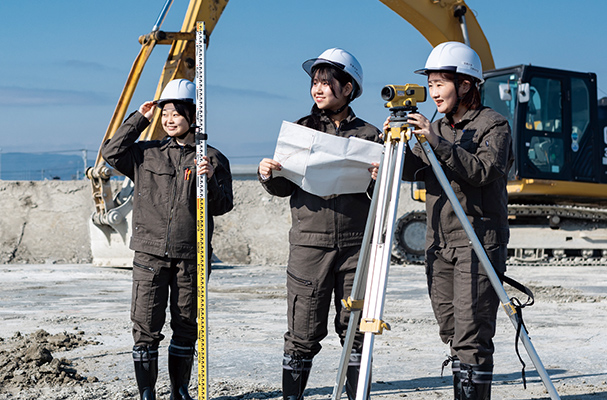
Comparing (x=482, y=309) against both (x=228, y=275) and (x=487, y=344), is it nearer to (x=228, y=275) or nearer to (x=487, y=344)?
(x=487, y=344)

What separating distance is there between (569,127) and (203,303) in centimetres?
1017

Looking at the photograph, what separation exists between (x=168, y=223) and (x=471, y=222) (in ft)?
5.54

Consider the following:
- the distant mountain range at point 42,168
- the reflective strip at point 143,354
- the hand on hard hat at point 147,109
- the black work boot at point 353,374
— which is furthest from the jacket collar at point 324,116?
the distant mountain range at point 42,168

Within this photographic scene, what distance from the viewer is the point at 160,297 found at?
163 inches

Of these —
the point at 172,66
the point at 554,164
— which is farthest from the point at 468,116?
the point at 554,164

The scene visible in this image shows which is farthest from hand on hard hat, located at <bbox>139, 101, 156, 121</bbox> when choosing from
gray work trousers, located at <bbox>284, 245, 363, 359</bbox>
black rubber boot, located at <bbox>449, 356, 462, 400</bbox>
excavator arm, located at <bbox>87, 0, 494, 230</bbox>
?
excavator arm, located at <bbox>87, 0, 494, 230</bbox>

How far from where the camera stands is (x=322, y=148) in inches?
146

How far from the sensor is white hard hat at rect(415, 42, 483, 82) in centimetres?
355

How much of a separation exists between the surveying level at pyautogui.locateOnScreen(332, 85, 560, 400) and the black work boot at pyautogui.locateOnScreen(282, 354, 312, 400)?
68 cm

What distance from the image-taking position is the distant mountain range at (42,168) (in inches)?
774

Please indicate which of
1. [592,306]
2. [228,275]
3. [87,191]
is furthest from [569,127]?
[87,191]

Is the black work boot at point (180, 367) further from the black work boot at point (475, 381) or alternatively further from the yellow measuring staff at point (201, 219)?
the black work boot at point (475, 381)

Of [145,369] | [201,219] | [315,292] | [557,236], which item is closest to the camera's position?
[315,292]

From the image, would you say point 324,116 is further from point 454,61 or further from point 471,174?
point 471,174
